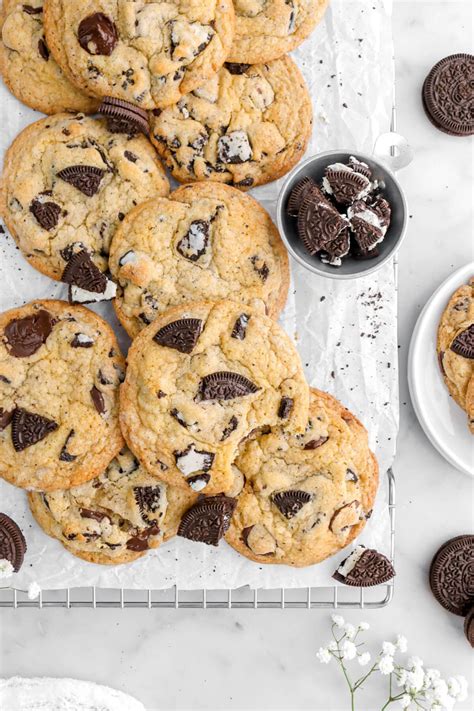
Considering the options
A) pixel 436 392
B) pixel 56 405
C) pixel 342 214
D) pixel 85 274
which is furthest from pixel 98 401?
pixel 436 392

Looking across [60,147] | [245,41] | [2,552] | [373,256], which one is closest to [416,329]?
[373,256]

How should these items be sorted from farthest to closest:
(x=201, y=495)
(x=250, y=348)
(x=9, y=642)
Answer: (x=9, y=642) → (x=201, y=495) → (x=250, y=348)

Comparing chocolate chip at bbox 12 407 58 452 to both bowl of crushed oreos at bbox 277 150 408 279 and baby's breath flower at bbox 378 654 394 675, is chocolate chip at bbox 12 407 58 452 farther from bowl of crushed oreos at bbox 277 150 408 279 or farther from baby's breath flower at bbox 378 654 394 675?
baby's breath flower at bbox 378 654 394 675

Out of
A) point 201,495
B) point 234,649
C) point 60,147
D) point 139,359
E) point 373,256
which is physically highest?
point 60,147

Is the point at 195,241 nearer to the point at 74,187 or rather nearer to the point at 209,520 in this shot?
the point at 74,187

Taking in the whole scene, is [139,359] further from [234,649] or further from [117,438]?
[234,649]

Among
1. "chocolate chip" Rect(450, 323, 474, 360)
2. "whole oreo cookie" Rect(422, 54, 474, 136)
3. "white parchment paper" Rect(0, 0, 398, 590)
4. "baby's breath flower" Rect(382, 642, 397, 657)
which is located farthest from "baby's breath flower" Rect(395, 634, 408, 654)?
"whole oreo cookie" Rect(422, 54, 474, 136)

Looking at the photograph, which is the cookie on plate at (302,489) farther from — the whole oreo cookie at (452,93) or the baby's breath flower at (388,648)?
the whole oreo cookie at (452,93)
